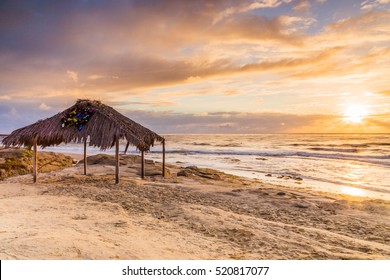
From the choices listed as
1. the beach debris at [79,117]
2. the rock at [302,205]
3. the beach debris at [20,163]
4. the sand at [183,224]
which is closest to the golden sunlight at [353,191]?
the sand at [183,224]

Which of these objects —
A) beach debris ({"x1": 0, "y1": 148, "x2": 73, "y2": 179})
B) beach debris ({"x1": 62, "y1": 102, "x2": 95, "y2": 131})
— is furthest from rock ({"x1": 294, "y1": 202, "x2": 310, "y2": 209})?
beach debris ({"x1": 0, "y1": 148, "x2": 73, "y2": 179})

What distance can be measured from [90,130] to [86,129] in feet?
0.58

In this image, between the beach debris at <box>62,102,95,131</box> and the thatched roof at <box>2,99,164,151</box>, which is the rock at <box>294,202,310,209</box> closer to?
the thatched roof at <box>2,99,164,151</box>

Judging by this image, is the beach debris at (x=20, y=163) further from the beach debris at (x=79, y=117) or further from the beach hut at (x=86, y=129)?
the beach debris at (x=79, y=117)

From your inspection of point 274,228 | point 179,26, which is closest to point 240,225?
point 274,228

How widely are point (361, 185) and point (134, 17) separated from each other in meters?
11.5

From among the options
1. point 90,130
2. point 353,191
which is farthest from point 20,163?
point 353,191

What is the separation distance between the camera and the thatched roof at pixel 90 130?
10.7m

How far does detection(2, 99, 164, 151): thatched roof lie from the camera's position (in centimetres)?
1071

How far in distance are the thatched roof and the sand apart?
175 cm

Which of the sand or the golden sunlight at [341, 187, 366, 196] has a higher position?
the sand

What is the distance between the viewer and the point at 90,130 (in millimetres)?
10859

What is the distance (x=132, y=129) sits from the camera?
1128cm
